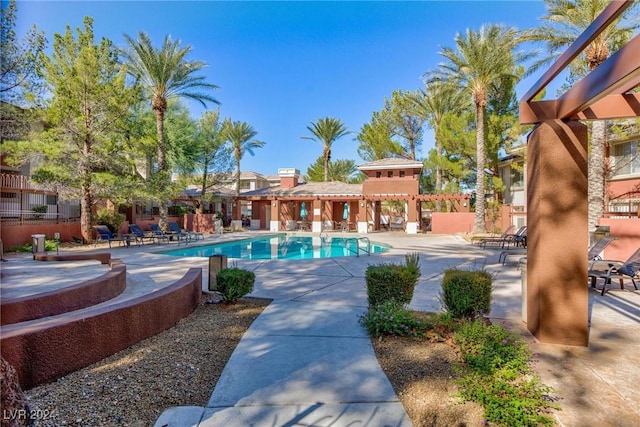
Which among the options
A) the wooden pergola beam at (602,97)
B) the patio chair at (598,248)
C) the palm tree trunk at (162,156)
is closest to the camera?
the wooden pergola beam at (602,97)

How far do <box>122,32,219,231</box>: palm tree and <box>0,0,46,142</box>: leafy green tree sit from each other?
6.49m

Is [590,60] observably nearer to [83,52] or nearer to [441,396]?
[441,396]

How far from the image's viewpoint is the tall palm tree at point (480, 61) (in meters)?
20.2

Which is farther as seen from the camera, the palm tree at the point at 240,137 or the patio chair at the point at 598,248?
the palm tree at the point at 240,137

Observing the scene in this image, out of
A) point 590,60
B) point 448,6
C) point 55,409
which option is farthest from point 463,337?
point 590,60

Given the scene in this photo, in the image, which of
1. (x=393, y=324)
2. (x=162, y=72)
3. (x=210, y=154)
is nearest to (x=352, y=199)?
(x=210, y=154)

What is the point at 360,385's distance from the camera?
3139 millimetres

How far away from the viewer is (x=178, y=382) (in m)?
3.18

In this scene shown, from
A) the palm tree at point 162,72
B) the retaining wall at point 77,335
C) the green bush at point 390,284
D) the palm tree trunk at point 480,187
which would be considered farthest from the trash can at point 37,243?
the palm tree trunk at point 480,187

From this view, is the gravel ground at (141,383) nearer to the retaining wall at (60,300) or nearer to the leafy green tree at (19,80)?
the retaining wall at (60,300)

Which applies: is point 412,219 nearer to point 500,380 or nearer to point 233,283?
point 233,283

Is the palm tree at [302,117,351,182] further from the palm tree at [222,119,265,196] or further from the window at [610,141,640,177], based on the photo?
the window at [610,141,640,177]

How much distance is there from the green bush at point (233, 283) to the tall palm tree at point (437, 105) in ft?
83.8

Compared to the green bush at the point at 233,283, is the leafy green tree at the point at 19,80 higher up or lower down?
higher up
